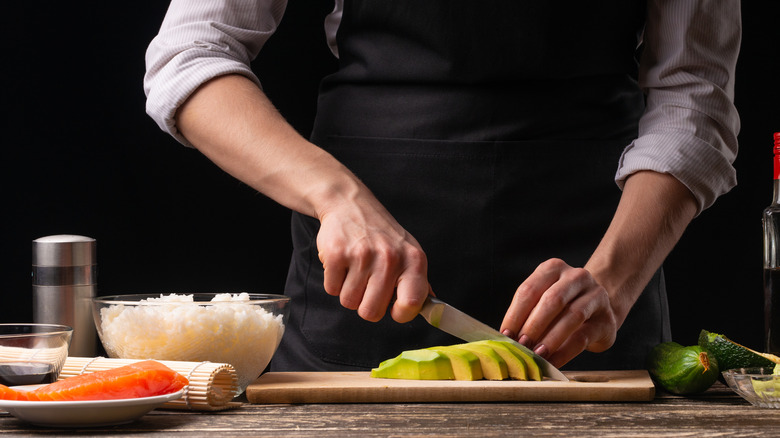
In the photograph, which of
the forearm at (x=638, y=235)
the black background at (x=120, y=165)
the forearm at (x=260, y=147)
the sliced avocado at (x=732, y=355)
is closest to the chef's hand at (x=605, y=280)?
the forearm at (x=638, y=235)

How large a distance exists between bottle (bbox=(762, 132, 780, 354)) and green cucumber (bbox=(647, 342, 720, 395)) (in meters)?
0.20

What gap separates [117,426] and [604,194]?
1170 millimetres

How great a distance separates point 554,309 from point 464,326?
15 cm

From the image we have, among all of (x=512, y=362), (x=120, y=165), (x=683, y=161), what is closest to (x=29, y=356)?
(x=512, y=362)

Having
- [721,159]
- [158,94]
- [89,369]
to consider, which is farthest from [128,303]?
[721,159]

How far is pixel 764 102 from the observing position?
302 cm

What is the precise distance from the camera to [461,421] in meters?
1.10

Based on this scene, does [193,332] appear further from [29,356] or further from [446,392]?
[446,392]

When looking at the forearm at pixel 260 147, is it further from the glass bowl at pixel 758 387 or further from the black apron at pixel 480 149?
the glass bowl at pixel 758 387

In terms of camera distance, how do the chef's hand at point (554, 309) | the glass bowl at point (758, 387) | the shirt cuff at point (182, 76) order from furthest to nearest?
the shirt cuff at point (182, 76) → the chef's hand at point (554, 309) → the glass bowl at point (758, 387)

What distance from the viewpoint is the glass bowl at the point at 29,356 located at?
115 cm

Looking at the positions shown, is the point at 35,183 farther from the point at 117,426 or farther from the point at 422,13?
the point at 117,426

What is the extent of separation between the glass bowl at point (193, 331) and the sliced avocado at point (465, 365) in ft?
0.98

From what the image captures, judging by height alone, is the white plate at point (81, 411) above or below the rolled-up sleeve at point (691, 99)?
below
